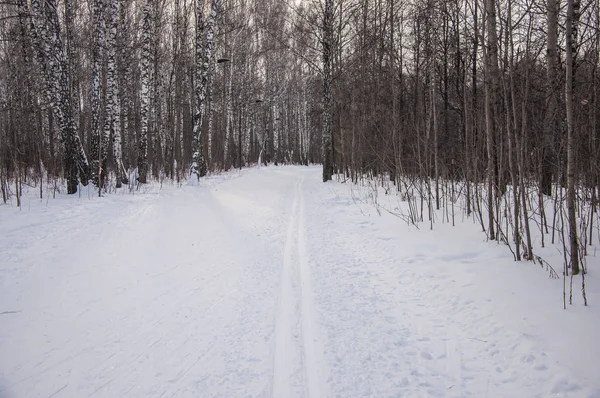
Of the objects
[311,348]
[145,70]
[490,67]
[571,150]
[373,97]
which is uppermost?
[145,70]

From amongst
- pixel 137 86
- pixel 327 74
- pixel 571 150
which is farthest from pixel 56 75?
pixel 137 86

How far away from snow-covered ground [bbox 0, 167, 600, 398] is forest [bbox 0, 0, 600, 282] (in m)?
0.89

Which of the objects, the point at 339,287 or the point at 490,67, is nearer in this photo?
the point at 339,287

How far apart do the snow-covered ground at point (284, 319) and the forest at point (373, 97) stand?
2.91ft

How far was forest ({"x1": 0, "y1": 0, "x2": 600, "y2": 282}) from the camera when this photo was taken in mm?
4234

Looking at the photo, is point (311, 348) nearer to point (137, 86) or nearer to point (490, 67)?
point (490, 67)

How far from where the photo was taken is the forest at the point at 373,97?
423cm

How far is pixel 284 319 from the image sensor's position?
10.5ft

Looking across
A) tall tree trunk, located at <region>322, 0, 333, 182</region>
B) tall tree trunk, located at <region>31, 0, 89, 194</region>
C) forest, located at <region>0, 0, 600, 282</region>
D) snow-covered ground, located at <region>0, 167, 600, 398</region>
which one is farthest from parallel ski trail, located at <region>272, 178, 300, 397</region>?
tall tree trunk, located at <region>322, 0, 333, 182</region>

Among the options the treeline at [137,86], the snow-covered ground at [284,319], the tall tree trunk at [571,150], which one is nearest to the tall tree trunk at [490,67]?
the snow-covered ground at [284,319]

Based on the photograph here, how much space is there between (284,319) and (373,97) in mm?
14771

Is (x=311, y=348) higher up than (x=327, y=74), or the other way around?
(x=327, y=74)

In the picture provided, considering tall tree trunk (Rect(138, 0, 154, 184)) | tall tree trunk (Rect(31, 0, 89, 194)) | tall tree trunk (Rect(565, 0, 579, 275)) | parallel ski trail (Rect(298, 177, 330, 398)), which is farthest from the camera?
tall tree trunk (Rect(138, 0, 154, 184))

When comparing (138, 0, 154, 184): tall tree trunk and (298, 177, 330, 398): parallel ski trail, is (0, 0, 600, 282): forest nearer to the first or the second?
(138, 0, 154, 184): tall tree trunk
